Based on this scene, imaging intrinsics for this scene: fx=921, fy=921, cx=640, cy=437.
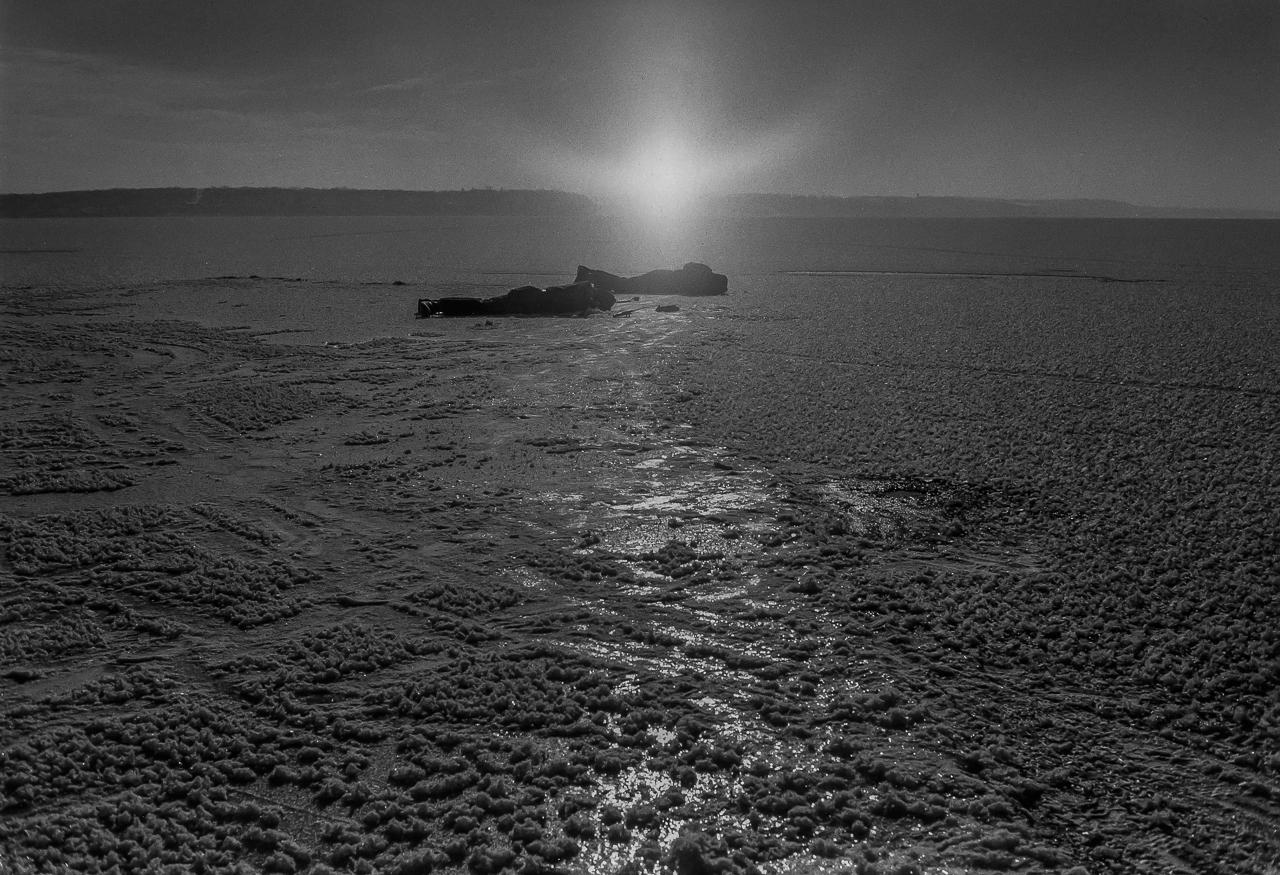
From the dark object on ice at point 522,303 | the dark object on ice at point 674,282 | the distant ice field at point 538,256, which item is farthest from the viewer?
the distant ice field at point 538,256

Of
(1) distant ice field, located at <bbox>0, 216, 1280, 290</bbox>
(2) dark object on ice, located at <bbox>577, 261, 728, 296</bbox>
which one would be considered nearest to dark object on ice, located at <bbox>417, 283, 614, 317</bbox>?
(2) dark object on ice, located at <bbox>577, 261, 728, 296</bbox>

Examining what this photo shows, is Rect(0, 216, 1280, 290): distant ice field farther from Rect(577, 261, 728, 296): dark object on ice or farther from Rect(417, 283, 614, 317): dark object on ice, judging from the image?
Rect(417, 283, 614, 317): dark object on ice

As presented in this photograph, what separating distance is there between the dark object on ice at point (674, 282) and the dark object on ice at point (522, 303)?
2366 mm

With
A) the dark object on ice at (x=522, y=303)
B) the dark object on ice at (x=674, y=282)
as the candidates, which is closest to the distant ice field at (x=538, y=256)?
the dark object on ice at (x=674, y=282)

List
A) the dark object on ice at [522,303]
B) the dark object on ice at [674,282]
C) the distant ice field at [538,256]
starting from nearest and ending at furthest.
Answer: the dark object on ice at [522,303]
the dark object on ice at [674,282]
the distant ice field at [538,256]

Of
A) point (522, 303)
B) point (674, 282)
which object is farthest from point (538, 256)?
point (522, 303)

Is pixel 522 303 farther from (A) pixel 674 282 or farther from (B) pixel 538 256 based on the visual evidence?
(B) pixel 538 256

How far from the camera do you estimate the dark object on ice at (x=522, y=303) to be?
13211 mm

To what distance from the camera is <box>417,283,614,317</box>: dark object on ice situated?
1321cm

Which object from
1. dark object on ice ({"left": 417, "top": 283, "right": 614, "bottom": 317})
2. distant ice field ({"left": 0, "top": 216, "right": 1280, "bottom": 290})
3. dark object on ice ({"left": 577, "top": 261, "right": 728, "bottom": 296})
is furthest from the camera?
distant ice field ({"left": 0, "top": 216, "right": 1280, "bottom": 290})

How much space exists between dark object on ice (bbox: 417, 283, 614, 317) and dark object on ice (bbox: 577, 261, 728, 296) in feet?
7.76

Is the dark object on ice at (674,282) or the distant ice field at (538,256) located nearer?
the dark object on ice at (674,282)

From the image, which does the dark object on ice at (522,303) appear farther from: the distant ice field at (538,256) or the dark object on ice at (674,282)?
the distant ice field at (538,256)

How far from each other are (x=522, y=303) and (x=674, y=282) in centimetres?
425
